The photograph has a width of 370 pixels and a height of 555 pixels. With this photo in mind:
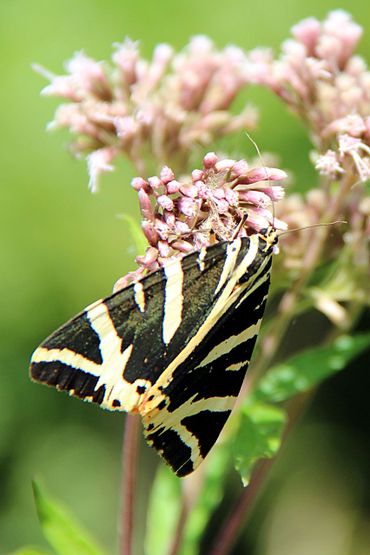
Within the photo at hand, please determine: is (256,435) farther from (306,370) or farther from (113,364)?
(113,364)

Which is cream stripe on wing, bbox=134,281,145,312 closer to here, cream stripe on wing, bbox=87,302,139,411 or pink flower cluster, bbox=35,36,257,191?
cream stripe on wing, bbox=87,302,139,411

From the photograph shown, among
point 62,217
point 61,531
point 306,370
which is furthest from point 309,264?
point 62,217

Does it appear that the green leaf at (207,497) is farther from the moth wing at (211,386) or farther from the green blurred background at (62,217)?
the green blurred background at (62,217)

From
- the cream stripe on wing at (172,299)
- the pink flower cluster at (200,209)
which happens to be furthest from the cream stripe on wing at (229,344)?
the pink flower cluster at (200,209)

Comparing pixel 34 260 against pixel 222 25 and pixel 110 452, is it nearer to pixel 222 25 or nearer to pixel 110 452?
pixel 110 452

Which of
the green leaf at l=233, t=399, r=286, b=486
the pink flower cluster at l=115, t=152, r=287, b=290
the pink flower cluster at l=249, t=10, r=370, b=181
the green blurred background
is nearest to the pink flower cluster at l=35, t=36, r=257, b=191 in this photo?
the pink flower cluster at l=249, t=10, r=370, b=181
